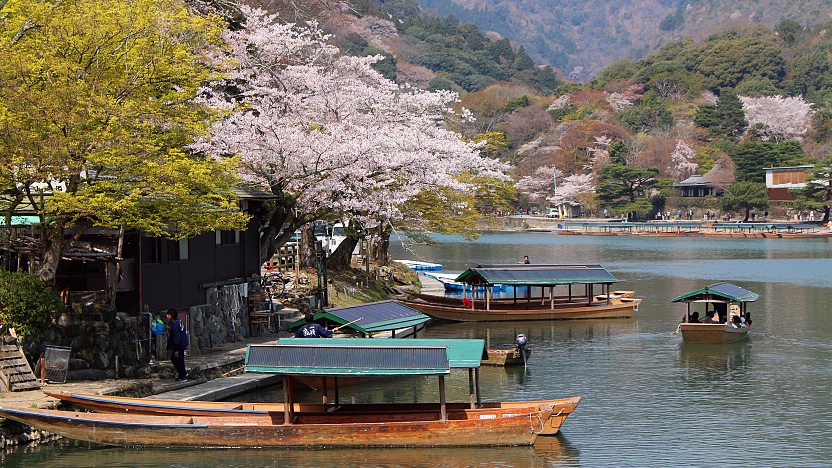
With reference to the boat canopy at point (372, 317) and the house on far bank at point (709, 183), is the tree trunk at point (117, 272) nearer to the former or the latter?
the boat canopy at point (372, 317)

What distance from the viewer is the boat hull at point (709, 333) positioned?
39.9 meters

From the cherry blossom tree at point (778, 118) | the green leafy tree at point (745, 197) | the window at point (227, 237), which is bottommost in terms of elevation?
the window at point (227, 237)

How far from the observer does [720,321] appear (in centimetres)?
4119

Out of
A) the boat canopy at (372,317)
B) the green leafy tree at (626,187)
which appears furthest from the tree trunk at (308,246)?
the green leafy tree at (626,187)

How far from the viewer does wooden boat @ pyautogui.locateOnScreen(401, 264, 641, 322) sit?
151 ft

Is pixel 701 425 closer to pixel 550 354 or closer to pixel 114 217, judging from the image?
pixel 550 354

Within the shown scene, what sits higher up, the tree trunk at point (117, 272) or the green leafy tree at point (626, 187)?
the green leafy tree at point (626, 187)

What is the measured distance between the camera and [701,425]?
26.3 m

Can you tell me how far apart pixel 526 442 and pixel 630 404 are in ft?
21.1

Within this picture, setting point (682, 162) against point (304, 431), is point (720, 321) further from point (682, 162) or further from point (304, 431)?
point (682, 162)

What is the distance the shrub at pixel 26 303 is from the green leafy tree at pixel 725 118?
140 meters

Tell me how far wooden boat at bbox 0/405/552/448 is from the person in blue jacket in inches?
139

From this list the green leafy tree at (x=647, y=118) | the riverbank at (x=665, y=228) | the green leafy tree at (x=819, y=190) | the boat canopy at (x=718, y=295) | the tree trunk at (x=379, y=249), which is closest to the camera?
the boat canopy at (x=718, y=295)

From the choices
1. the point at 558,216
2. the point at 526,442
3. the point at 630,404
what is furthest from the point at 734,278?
the point at 558,216
